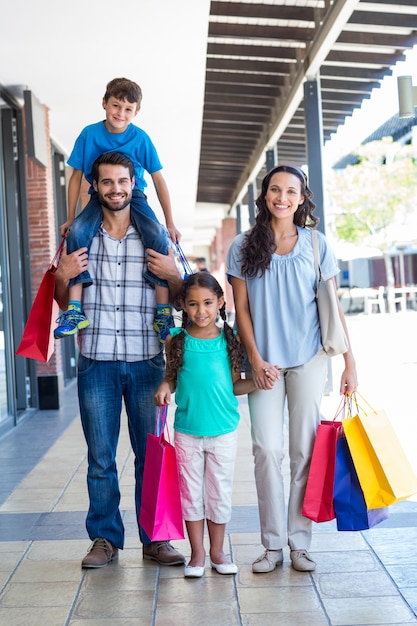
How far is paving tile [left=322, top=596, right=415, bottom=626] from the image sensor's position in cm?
308

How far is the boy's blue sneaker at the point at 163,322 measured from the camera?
3.69m

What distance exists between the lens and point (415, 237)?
27.1 meters

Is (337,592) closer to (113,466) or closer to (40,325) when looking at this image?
(113,466)

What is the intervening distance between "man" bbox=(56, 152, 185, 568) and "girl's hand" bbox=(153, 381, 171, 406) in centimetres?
19

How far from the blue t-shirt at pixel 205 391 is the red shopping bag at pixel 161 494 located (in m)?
0.13

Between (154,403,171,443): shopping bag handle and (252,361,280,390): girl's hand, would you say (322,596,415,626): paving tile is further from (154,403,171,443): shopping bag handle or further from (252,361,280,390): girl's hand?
(154,403,171,443): shopping bag handle

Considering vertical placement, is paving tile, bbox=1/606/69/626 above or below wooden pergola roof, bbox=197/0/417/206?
below

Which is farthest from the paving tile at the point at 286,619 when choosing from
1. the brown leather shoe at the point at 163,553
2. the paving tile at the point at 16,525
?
the paving tile at the point at 16,525

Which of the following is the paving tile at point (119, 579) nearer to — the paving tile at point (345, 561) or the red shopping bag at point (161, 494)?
the red shopping bag at point (161, 494)

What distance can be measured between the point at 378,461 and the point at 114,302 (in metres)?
1.26

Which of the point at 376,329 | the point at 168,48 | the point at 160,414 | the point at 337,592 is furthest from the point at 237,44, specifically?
the point at 376,329

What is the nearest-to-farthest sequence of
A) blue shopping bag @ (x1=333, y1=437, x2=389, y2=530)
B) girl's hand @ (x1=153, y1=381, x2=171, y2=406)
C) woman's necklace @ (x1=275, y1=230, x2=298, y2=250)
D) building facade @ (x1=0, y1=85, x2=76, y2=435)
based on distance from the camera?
1. blue shopping bag @ (x1=333, y1=437, x2=389, y2=530)
2. girl's hand @ (x1=153, y1=381, x2=171, y2=406)
3. woman's necklace @ (x1=275, y1=230, x2=298, y2=250)
4. building facade @ (x1=0, y1=85, x2=76, y2=435)

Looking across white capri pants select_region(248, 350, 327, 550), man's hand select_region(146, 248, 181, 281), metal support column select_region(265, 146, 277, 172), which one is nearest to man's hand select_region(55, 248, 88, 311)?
man's hand select_region(146, 248, 181, 281)

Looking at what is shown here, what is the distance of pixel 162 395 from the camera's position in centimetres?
356
